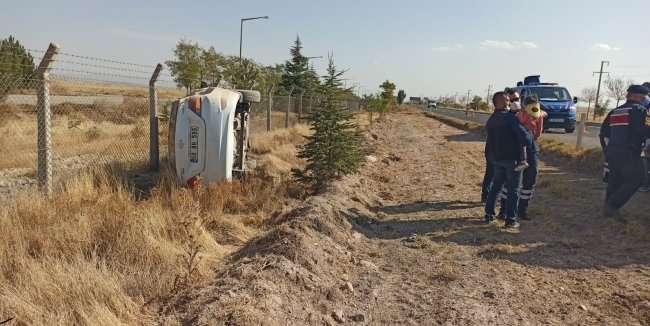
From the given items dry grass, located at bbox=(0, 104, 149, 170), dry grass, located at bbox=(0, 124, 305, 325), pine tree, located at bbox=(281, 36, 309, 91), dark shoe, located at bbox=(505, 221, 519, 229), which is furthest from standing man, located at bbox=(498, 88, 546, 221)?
pine tree, located at bbox=(281, 36, 309, 91)

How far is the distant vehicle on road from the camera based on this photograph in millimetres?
18500

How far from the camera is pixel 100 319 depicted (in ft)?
9.02

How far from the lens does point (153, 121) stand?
852cm

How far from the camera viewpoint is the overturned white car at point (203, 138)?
6.55 m

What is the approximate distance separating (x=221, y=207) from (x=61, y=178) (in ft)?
7.88

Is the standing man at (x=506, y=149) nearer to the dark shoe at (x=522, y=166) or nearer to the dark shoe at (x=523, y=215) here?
the dark shoe at (x=522, y=166)

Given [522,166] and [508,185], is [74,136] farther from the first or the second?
[522,166]

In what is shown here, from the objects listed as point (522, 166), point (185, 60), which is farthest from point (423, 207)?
point (185, 60)

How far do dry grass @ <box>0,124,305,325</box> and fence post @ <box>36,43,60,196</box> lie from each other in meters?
0.29

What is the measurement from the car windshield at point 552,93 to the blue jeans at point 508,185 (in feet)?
45.5

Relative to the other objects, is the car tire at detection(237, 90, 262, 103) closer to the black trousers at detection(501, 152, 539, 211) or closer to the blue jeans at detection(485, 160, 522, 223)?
the blue jeans at detection(485, 160, 522, 223)

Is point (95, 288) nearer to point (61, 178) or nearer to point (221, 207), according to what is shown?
point (221, 207)

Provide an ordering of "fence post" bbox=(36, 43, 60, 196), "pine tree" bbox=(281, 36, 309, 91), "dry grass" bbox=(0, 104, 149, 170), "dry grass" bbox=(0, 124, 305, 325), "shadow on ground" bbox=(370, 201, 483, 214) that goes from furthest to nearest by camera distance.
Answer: "pine tree" bbox=(281, 36, 309, 91)
"dry grass" bbox=(0, 104, 149, 170)
"shadow on ground" bbox=(370, 201, 483, 214)
"fence post" bbox=(36, 43, 60, 196)
"dry grass" bbox=(0, 124, 305, 325)

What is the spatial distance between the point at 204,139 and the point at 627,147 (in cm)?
586
